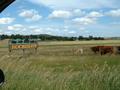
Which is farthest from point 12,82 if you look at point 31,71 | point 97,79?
point 97,79

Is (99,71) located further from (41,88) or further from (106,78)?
(41,88)

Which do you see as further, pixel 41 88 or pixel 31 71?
pixel 31 71

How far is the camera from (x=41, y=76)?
7.85 metres

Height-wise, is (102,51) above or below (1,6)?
below

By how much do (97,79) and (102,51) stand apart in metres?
40.3

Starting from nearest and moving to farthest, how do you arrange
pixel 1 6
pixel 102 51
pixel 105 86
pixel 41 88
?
pixel 1 6 < pixel 41 88 < pixel 105 86 < pixel 102 51

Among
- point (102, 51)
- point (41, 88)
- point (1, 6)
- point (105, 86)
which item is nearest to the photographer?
point (1, 6)

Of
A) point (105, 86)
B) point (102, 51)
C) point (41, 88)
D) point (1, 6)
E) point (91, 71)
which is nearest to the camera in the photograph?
point (1, 6)

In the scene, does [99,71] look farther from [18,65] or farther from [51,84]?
[18,65]

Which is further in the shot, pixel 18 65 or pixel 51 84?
pixel 18 65

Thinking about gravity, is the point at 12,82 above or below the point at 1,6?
below

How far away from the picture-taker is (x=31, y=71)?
8.21 metres

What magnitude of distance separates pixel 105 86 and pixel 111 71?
61 centimetres

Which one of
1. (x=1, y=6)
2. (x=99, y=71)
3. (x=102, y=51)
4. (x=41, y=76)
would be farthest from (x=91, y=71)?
(x=102, y=51)
